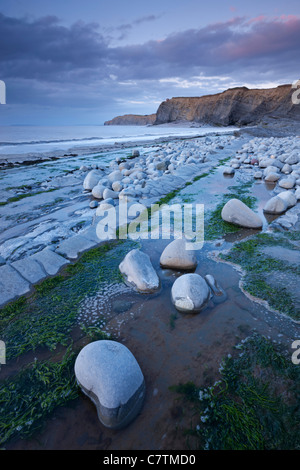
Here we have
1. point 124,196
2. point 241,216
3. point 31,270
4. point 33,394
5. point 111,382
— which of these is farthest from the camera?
point 124,196

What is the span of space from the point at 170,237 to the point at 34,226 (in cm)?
286

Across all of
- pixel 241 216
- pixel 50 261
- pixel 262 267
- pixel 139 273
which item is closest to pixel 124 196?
pixel 241 216

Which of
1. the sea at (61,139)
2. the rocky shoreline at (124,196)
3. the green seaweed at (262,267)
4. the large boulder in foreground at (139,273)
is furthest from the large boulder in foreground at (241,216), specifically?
the sea at (61,139)

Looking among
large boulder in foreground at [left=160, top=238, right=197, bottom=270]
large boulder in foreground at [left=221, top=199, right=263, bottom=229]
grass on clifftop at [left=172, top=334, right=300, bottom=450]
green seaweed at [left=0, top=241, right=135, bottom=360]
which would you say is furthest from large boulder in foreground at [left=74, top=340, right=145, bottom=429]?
large boulder in foreground at [left=221, top=199, right=263, bottom=229]

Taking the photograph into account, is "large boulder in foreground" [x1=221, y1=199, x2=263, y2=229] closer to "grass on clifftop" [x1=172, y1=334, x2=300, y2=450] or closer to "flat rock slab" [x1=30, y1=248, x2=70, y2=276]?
"grass on clifftop" [x1=172, y1=334, x2=300, y2=450]

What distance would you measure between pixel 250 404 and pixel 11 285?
9.15ft

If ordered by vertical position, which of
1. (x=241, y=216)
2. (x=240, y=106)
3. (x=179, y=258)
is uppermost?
(x=240, y=106)

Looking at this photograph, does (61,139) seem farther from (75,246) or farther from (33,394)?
(33,394)

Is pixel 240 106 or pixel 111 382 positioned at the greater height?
pixel 240 106

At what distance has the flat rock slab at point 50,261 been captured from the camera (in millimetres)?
3407

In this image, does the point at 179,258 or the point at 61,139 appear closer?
the point at 179,258

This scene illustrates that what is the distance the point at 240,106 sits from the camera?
62875 mm

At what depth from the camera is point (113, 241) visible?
14.0ft

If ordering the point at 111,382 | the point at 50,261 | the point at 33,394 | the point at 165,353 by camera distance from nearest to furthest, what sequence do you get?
the point at 111,382, the point at 33,394, the point at 165,353, the point at 50,261
